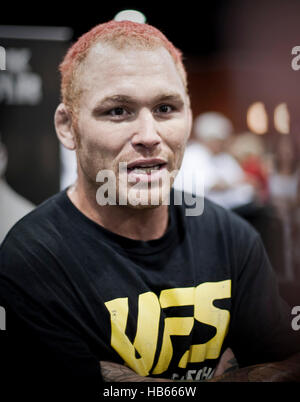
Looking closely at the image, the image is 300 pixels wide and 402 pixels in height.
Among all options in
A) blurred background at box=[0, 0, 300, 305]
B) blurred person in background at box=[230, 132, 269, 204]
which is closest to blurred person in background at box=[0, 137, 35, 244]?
blurred background at box=[0, 0, 300, 305]

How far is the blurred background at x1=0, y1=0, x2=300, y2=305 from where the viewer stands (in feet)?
3.64

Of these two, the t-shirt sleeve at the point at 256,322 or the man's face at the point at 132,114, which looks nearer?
the man's face at the point at 132,114

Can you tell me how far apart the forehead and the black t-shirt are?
291 mm

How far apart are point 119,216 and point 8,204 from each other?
0.42 m

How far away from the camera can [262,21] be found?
122 cm

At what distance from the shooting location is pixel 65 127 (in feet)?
3.31

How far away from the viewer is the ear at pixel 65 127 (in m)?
1.00

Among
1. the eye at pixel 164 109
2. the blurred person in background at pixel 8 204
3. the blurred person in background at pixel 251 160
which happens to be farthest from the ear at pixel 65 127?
the blurred person in background at pixel 251 160

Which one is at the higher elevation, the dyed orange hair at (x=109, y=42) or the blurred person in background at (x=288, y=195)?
the dyed orange hair at (x=109, y=42)
